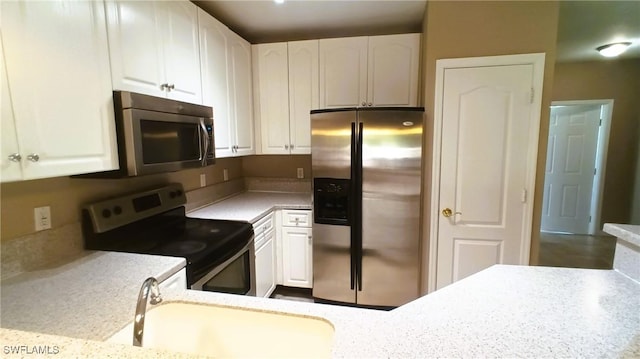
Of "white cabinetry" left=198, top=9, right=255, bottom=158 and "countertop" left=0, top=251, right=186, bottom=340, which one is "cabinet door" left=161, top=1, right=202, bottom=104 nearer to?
"white cabinetry" left=198, top=9, right=255, bottom=158

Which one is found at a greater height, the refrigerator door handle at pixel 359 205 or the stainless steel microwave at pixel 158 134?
the stainless steel microwave at pixel 158 134

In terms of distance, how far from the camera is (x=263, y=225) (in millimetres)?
2404

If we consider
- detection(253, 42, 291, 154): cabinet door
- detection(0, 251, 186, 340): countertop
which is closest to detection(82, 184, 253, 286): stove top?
detection(0, 251, 186, 340): countertop

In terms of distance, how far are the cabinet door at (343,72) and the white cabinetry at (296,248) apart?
1105 millimetres

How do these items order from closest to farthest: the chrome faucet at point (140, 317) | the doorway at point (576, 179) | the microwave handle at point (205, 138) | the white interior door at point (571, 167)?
the chrome faucet at point (140, 317) < the microwave handle at point (205, 138) < the doorway at point (576, 179) < the white interior door at point (571, 167)

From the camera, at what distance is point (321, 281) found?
8.30 ft

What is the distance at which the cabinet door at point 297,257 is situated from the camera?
105 inches

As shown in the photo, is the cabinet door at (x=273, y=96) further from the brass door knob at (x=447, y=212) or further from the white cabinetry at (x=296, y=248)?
the brass door knob at (x=447, y=212)

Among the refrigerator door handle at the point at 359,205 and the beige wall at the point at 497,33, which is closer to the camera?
the beige wall at the point at 497,33

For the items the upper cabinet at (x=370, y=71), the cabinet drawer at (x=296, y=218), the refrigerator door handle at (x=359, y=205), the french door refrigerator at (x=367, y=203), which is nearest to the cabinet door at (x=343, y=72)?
the upper cabinet at (x=370, y=71)

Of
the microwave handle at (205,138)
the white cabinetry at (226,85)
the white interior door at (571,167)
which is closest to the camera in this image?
the microwave handle at (205,138)

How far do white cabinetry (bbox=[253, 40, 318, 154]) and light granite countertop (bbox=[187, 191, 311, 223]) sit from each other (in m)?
0.48

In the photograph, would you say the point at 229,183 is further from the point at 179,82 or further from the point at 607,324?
→ the point at 607,324

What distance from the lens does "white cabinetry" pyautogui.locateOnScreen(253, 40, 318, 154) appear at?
9.20ft
